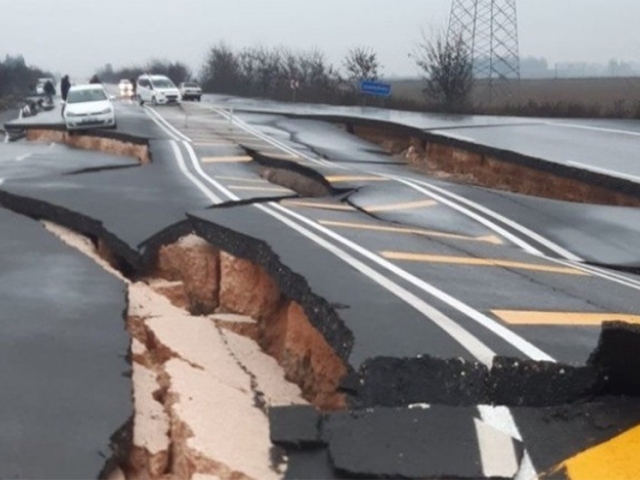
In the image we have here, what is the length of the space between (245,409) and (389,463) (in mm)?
1958

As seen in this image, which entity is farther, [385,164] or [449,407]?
[385,164]

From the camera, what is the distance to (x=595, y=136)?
2456cm

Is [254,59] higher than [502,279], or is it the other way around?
[254,59]

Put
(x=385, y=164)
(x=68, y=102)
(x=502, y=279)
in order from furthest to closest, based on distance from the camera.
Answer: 1. (x=68, y=102)
2. (x=385, y=164)
3. (x=502, y=279)

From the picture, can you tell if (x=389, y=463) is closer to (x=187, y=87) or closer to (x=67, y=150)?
(x=67, y=150)

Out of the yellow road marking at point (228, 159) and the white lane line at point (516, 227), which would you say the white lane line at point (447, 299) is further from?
the yellow road marking at point (228, 159)

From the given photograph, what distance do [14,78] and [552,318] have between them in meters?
124

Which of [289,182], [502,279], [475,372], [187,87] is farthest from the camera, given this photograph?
[187,87]

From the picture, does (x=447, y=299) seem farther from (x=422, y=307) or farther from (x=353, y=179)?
(x=353, y=179)

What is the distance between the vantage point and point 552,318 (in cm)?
771

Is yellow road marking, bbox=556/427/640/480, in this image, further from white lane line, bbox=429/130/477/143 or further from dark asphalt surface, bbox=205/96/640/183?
white lane line, bbox=429/130/477/143

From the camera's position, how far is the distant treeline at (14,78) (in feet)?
343

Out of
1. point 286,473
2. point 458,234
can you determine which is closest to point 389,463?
point 286,473

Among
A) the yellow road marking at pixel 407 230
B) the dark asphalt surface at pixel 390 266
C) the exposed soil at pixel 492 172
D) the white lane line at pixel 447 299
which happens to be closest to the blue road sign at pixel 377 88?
the exposed soil at pixel 492 172
